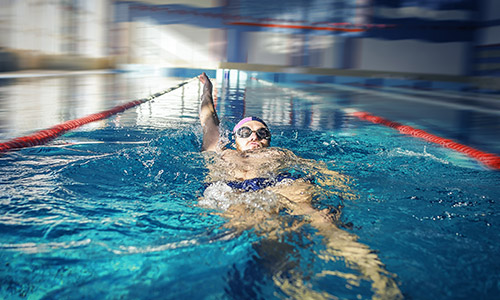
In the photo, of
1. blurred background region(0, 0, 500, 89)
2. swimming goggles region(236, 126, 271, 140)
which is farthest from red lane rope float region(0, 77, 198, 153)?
blurred background region(0, 0, 500, 89)

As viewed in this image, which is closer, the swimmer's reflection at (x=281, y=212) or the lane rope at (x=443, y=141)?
the swimmer's reflection at (x=281, y=212)

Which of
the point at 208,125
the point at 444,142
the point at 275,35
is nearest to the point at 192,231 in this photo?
the point at 208,125

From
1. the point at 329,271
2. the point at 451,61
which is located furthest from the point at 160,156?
the point at 451,61

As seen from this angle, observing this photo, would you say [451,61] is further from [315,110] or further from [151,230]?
[151,230]

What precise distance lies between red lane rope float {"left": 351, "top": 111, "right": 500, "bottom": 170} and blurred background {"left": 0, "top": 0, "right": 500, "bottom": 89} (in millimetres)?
10681

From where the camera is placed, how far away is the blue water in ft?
4.85

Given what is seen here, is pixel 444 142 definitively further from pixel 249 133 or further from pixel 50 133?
pixel 50 133

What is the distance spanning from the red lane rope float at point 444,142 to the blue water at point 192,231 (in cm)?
15

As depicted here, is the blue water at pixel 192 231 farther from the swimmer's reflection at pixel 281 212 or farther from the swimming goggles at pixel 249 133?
the swimming goggles at pixel 249 133

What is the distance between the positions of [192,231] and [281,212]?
43 centimetres

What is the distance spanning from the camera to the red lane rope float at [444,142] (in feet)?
11.7

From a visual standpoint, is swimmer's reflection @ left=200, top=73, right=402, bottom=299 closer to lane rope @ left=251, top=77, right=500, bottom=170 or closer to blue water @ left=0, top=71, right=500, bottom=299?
blue water @ left=0, top=71, right=500, bottom=299

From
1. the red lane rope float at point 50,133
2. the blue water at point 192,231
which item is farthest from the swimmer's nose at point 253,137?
the red lane rope float at point 50,133

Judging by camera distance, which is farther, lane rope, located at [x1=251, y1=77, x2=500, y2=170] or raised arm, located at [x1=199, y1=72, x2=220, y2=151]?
lane rope, located at [x1=251, y1=77, x2=500, y2=170]
